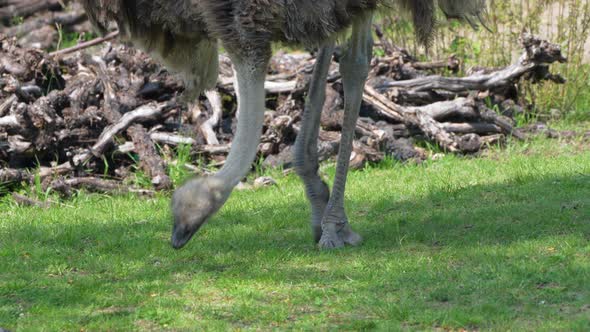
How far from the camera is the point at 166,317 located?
16.2ft

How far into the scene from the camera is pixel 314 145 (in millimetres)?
6457

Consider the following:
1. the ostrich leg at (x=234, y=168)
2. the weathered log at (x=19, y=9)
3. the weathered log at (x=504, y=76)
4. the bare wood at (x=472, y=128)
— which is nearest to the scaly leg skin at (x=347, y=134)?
the ostrich leg at (x=234, y=168)

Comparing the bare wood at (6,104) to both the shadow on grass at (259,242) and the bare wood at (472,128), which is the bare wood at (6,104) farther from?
the bare wood at (472,128)

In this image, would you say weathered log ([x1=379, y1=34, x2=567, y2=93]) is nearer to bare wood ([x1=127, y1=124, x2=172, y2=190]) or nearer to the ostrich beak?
bare wood ([x1=127, y1=124, x2=172, y2=190])

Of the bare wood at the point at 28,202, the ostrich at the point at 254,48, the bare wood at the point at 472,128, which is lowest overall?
the bare wood at the point at 28,202

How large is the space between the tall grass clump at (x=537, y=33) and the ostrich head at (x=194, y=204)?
19.3 feet

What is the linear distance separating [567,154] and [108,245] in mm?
4615

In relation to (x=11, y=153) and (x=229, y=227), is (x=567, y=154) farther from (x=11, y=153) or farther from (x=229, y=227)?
(x=11, y=153)

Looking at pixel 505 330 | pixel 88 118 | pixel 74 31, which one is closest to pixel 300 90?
pixel 88 118

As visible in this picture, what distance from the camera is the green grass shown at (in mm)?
4902

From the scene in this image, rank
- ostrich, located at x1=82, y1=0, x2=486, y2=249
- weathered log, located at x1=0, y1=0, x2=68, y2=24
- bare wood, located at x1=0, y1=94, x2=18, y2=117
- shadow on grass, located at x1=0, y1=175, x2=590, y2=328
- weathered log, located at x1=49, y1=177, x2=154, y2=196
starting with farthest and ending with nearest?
weathered log, located at x1=0, y1=0, x2=68, y2=24, bare wood, located at x1=0, y1=94, x2=18, y2=117, weathered log, located at x1=49, y1=177, x2=154, y2=196, shadow on grass, located at x1=0, y1=175, x2=590, y2=328, ostrich, located at x1=82, y1=0, x2=486, y2=249

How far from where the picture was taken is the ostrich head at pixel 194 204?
4.93 m

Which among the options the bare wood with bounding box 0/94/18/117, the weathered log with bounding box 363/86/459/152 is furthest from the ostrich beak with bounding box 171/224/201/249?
the weathered log with bounding box 363/86/459/152

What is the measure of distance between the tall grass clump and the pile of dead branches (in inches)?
24.9
